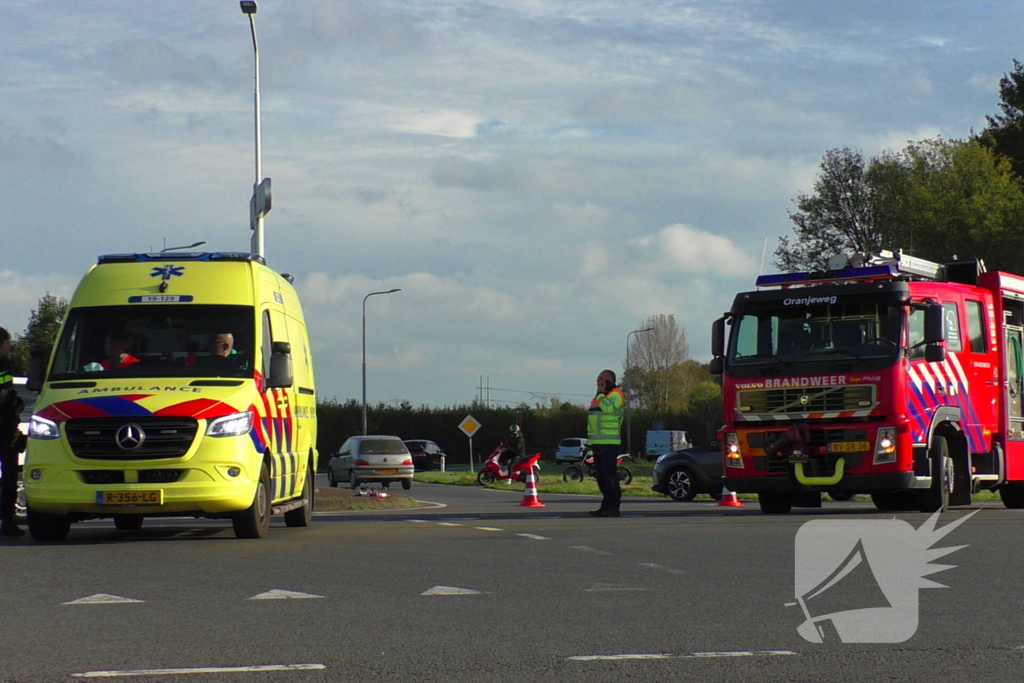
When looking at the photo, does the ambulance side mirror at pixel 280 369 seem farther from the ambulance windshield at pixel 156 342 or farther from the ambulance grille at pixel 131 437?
the ambulance grille at pixel 131 437

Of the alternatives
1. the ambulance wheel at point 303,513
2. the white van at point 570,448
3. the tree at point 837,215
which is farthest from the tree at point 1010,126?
the ambulance wheel at point 303,513

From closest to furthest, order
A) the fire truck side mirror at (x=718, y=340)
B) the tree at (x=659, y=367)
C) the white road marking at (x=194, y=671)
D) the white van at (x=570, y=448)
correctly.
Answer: the white road marking at (x=194, y=671), the fire truck side mirror at (x=718, y=340), the white van at (x=570, y=448), the tree at (x=659, y=367)

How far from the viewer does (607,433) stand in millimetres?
18375

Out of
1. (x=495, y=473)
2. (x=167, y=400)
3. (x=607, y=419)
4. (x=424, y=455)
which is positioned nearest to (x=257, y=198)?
(x=607, y=419)

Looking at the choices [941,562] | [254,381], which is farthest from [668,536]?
[254,381]

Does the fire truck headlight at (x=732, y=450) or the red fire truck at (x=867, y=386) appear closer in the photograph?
the red fire truck at (x=867, y=386)

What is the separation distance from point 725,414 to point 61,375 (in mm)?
8251

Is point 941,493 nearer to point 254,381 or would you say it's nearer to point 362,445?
point 254,381

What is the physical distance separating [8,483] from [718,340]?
8.76 m

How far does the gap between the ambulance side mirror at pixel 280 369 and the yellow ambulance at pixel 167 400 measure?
0.5 inches

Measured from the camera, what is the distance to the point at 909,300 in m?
17.1

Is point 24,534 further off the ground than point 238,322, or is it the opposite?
point 238,322

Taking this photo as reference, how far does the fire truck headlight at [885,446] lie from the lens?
54.5ft

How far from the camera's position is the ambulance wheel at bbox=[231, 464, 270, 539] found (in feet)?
44.7
